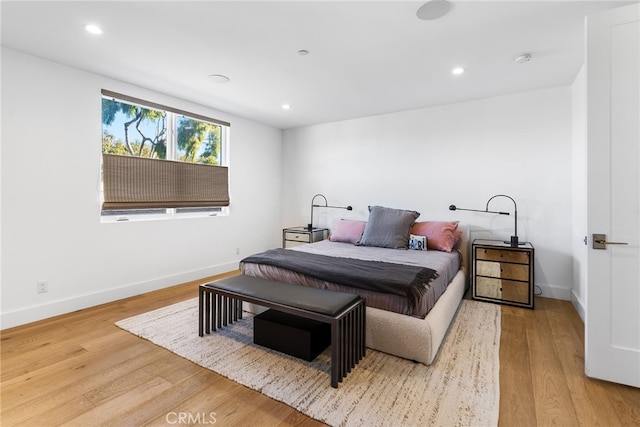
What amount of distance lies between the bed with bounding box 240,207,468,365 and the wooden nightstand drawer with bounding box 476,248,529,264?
0.85ft

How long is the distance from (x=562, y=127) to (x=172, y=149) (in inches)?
186

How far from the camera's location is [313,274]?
256 centimetres

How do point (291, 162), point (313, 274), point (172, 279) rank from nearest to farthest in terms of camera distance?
point (313, 274)
point (172, 279)
point (291, 162)

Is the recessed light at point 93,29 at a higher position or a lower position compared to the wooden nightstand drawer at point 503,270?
higher

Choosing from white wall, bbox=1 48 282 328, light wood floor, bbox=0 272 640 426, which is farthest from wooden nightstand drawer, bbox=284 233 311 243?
light wood floor, bbox=0 272 640 426

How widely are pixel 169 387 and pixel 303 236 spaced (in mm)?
3076

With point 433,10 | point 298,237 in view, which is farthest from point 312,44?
point 298,237

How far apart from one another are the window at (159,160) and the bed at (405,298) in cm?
160

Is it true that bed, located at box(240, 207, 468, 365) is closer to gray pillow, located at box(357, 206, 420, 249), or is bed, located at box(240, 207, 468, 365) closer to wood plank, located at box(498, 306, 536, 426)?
gray pillow, located at box(357, 206, 420, 249)

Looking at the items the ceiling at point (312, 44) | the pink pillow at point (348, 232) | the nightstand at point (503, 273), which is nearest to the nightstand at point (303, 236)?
the pink pillow at point (348, 232)

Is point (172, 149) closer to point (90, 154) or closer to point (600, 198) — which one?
point (90, 154)

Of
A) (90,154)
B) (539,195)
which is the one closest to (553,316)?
(539,195)

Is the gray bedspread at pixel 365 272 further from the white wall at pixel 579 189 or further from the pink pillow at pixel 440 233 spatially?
the white wall at pixel 579 189

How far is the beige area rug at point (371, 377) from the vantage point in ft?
5.32
